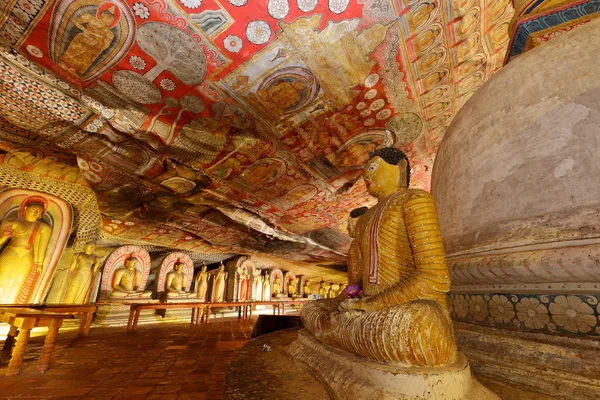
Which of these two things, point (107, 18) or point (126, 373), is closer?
point (126, 373)

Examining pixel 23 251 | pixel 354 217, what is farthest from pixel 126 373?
pixel 23 251

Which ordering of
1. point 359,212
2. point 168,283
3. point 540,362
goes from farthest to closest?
point 168,283
point 359,212
point 540,362

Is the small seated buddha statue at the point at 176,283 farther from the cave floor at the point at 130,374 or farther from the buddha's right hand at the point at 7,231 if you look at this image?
the cave floor at the point at 130,374

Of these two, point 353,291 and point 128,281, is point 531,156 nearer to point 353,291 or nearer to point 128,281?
point 353,291

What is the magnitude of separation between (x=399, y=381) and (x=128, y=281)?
7910mm

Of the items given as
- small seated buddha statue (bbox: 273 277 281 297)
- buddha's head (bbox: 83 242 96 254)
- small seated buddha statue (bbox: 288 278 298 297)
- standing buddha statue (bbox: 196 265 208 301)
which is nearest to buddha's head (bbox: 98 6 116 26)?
buddha's head (bbox: 83 242 96 254)

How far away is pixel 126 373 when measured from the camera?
86.1 inches

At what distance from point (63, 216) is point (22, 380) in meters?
4.79

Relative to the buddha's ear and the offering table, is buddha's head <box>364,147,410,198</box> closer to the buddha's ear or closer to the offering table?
the buddha's ear

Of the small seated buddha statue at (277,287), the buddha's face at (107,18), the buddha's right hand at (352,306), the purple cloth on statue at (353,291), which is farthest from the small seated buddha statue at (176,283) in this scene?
the buddha's right hand at (352,306)

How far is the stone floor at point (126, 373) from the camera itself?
1.78m

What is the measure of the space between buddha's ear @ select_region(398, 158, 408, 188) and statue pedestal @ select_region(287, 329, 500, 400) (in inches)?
43.1

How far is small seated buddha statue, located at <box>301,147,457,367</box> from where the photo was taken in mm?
1041

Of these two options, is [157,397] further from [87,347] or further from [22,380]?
[87,347]
